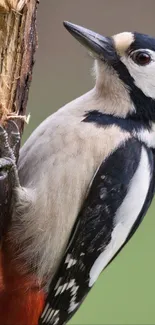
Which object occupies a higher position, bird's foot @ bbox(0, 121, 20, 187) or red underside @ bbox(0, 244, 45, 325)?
bird's foot @ bbox(0, 121, 20, 187)

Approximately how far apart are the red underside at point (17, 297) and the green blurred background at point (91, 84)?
172 cm

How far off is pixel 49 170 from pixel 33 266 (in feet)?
1.34

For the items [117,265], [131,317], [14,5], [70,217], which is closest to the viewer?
[14,5]

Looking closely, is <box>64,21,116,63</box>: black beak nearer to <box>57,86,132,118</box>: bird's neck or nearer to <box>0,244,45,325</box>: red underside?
<box>57,86,132,118</box>: bird's neck

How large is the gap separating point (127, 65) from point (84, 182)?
22.2 inches

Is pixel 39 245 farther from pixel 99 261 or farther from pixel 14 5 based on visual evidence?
pixel 14 5

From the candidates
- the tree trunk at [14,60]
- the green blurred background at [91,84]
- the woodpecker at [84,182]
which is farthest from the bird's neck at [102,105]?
the green blurred background at [91,84]

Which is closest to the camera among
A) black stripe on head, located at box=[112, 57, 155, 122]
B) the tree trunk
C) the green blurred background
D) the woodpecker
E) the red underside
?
the tree trunk

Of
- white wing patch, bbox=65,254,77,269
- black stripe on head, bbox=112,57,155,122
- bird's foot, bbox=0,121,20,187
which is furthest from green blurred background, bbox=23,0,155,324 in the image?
bird's foot, bbox=0,121,20,187

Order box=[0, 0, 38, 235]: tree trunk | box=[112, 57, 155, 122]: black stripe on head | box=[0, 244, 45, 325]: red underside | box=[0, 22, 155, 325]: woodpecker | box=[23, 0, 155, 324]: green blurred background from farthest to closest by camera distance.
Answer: box=[23, 0, 155, 324]: green blurred background, box=[112, 57, 155, 122]: black stripe on head, box=[0, 244, 45, 325]: red underside, box=[0, 22, 155, 325]: woodpecker, box=[0, 0, 38, 235]: tree trunk

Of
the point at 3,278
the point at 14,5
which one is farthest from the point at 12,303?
the point at 14,5

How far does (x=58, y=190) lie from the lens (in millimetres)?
3631

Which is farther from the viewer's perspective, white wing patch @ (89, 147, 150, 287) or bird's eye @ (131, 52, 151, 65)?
bird's eye @ (131, 52, 151, 65)

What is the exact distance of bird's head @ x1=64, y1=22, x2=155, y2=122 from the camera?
389cm
